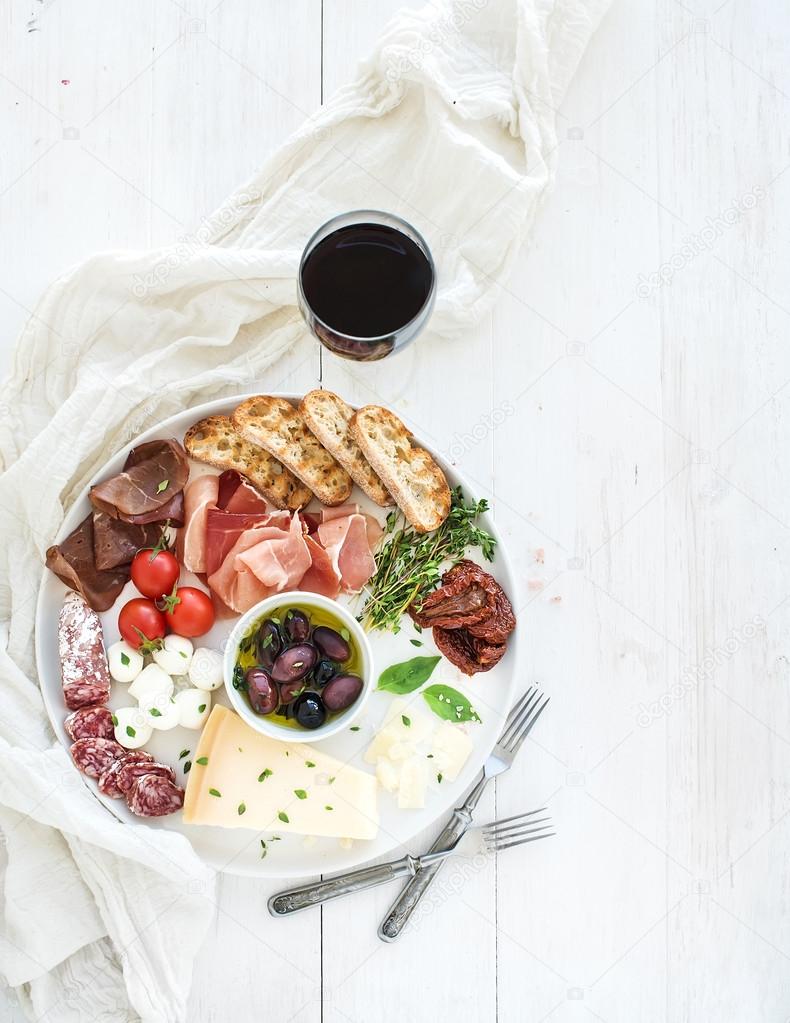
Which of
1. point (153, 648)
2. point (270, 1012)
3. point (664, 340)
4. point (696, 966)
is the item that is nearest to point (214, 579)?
point (153, 648)

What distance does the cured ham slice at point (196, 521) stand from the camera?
1.97 meters

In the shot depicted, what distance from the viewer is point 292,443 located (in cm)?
200

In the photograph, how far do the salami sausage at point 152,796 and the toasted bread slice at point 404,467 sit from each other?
719 millimetres

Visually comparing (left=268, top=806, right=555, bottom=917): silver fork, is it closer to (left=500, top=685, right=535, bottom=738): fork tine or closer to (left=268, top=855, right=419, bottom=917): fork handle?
(left=268, top=855, right=419, bottom=917): fork handle

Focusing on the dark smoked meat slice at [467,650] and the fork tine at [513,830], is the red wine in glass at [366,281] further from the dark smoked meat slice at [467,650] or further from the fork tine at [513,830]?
the fork tine at [513,830]

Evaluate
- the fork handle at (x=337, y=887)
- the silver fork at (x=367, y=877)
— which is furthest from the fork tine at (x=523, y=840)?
the fork handle at (x=337, y=887)

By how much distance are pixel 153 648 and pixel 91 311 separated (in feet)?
2.42

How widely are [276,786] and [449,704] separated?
389 millimetres

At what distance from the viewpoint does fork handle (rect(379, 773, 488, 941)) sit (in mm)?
2078

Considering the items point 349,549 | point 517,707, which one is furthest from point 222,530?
point 517,707

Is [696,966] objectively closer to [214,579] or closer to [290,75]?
[214,579]

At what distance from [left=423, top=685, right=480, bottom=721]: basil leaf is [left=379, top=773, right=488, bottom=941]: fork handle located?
0.19m

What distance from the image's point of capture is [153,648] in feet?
6.42

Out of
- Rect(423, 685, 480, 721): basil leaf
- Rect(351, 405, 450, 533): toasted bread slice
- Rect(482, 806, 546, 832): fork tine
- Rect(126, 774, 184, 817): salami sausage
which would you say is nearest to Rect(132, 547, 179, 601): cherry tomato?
Rect(126, 774, 184, 817): salami sausage
